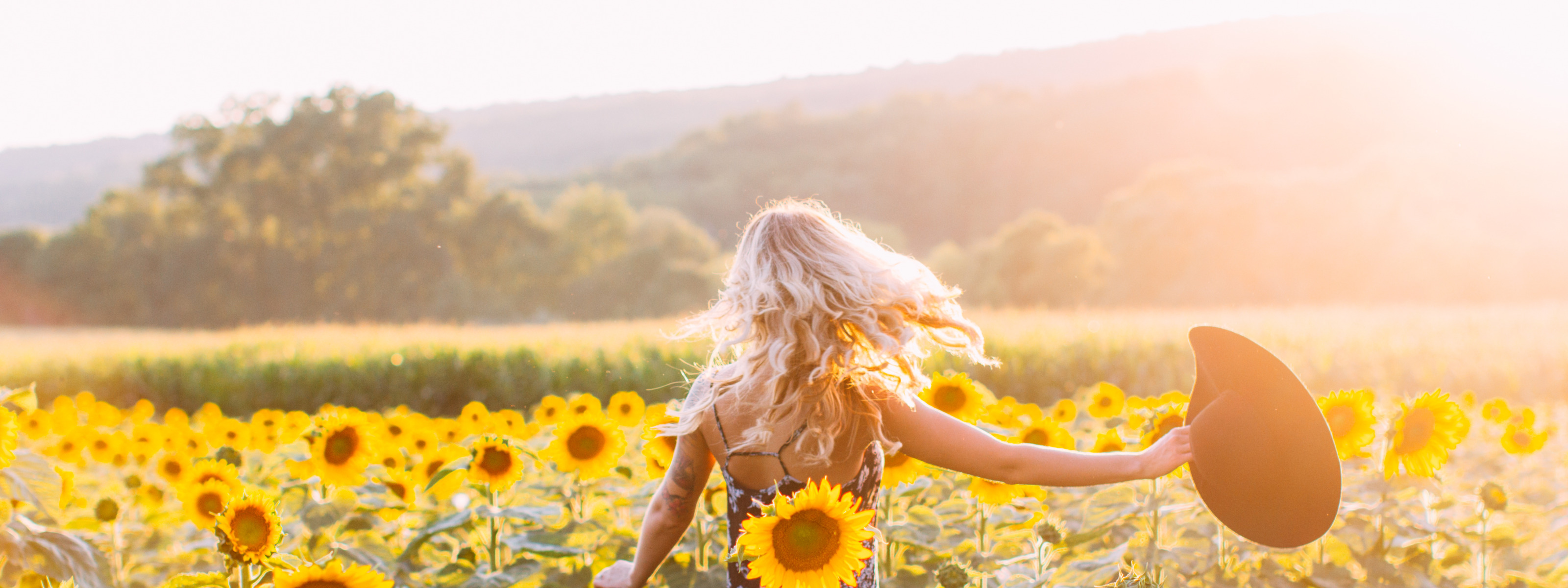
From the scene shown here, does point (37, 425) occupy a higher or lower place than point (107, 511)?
higher

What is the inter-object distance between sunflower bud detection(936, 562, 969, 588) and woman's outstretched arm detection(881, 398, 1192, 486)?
222mm

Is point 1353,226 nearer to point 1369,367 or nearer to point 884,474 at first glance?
point 1369,367

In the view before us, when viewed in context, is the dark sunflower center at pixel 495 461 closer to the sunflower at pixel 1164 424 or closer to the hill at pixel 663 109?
the sunflower at pixel 1164 424

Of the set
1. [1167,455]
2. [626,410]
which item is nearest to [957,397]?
[1167,455]

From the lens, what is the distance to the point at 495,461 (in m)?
2.24

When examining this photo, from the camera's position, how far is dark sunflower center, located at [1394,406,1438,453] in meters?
2.15

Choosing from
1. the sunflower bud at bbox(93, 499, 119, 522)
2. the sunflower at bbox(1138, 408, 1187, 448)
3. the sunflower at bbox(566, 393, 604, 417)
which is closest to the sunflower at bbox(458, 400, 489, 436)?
the sunflower at bbox(566, 393, 604, 417)

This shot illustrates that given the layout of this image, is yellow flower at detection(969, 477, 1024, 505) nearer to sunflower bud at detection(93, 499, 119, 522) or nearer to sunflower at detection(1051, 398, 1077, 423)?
sunflower at detection(1051, 398, 1077, 423)

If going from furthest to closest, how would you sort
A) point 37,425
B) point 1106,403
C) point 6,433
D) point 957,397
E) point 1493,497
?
1. point 37,425
2. point 1106,403
3. point 957,397
4. point 1493,497
5. point 6,433

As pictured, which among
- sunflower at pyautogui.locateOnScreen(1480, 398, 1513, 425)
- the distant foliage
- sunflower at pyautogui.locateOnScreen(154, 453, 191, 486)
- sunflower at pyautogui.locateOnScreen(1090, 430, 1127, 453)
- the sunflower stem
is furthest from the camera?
the distant foliage

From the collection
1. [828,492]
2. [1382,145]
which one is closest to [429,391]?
[828,492]

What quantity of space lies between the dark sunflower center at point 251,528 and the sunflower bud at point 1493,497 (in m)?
2.75

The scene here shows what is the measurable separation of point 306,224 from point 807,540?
35.3 metres

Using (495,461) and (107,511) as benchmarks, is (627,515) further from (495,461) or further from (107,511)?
(107,511)
